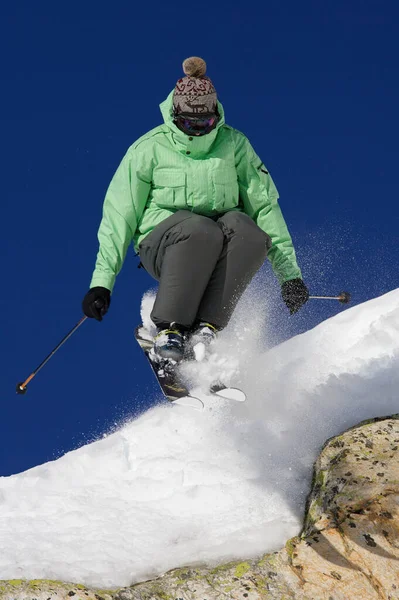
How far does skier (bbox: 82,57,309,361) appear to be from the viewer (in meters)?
5.70

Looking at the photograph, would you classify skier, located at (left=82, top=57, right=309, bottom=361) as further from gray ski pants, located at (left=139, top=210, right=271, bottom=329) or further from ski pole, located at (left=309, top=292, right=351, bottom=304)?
ski pole, located at (left=309, top=292, right=351, bottom=304)

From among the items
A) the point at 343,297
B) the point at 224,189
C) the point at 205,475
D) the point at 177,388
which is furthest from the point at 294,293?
the point at 205,475

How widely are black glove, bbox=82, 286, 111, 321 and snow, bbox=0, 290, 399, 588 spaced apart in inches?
20.9

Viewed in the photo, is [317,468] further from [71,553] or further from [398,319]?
[398,319]

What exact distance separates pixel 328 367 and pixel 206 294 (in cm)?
212

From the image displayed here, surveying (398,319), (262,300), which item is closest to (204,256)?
(262,300)

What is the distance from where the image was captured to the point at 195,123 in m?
5.99

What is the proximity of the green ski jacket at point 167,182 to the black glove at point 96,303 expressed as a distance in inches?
3.1

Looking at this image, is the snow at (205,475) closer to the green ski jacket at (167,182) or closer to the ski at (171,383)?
the ski at (171,383)

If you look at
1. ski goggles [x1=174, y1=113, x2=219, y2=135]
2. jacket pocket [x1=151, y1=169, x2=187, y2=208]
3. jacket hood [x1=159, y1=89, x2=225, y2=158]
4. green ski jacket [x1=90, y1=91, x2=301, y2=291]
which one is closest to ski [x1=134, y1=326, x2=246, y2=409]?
green ski jacket [x1=90, y1=91, x2=301, y2=291]

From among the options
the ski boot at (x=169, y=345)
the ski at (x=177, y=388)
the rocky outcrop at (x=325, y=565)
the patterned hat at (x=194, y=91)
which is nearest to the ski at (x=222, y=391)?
the ski at (x=177, y=388)

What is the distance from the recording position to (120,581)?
484 cm

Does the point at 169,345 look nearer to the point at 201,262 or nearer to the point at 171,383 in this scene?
the point at 171,383

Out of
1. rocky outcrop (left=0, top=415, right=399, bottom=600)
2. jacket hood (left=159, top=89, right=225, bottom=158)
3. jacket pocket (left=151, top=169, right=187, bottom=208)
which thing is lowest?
A: rocky outcrop (left=0, top=415, right=399, bottom=600)
